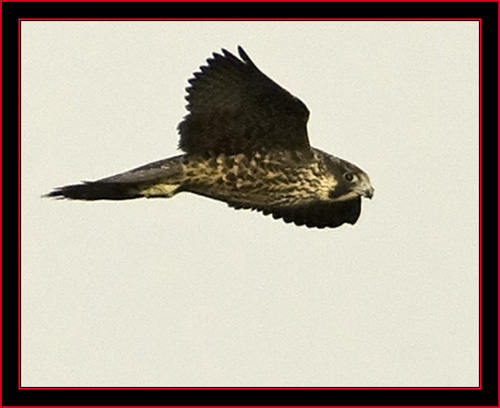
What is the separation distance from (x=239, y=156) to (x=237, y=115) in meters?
0.29

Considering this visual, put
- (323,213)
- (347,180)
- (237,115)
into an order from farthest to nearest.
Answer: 1. (323,213)
2. (347,180)
3. (237,115)

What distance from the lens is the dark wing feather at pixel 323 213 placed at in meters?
9.66

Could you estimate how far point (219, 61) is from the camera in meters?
8.70

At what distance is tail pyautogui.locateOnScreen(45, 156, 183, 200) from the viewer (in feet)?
28.3

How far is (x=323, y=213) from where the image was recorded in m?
9.72

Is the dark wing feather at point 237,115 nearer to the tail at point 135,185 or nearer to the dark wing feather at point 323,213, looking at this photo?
the tail at point 135,185

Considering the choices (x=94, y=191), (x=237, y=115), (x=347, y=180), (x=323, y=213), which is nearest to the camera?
(x=94, y=191)

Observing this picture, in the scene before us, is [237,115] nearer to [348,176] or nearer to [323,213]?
[348,176]

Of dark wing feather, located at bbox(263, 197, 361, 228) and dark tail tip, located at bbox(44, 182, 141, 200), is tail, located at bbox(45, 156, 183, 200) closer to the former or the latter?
dark tail tip, located at bbox(44, 182, 141, 200)

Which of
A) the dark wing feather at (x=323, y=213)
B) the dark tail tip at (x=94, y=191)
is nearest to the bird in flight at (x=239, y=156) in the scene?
the dark tail tip at (x=94, y=191)

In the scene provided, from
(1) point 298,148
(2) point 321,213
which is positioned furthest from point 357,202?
(1) point 298,148

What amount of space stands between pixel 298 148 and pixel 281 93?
0.49 meters

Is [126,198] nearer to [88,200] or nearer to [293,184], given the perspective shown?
[88,200]

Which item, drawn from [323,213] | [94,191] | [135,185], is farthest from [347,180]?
[94,191]
